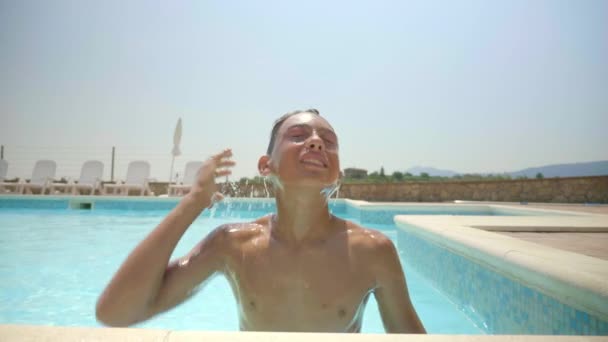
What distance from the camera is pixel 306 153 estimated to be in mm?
1304

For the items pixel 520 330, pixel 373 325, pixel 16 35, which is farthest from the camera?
pixel 16 35

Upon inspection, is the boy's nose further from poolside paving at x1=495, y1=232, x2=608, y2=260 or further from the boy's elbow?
poolside paving at x1=495, y1=232, x2=608, y2=260

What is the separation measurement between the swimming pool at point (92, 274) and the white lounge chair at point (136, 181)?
12.4 feet

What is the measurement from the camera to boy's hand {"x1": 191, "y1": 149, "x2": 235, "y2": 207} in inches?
52.6

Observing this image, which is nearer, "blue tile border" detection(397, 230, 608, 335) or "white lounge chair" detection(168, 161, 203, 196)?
"blue tile border" detection(397, 230, 608, 335)

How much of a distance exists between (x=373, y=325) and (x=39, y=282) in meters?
4.73

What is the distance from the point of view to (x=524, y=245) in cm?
274

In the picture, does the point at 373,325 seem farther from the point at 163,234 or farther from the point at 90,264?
the point at 90,264

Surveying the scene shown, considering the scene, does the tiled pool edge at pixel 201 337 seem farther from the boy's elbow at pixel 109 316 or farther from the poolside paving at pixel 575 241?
the poolside paving at pixel 575 241

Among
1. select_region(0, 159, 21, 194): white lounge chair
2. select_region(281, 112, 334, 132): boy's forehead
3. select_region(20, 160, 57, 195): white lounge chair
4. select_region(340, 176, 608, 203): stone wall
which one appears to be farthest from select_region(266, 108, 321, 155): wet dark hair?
select_region(0, 159, 21, 194): white lounge chair

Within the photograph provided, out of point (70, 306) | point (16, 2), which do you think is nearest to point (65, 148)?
point (16, 2)

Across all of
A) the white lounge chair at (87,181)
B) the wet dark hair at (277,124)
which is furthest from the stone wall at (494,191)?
the wet dark hair at (277,124)

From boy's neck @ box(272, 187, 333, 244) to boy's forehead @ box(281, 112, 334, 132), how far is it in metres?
0.28

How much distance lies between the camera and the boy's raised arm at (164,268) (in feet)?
3.68
